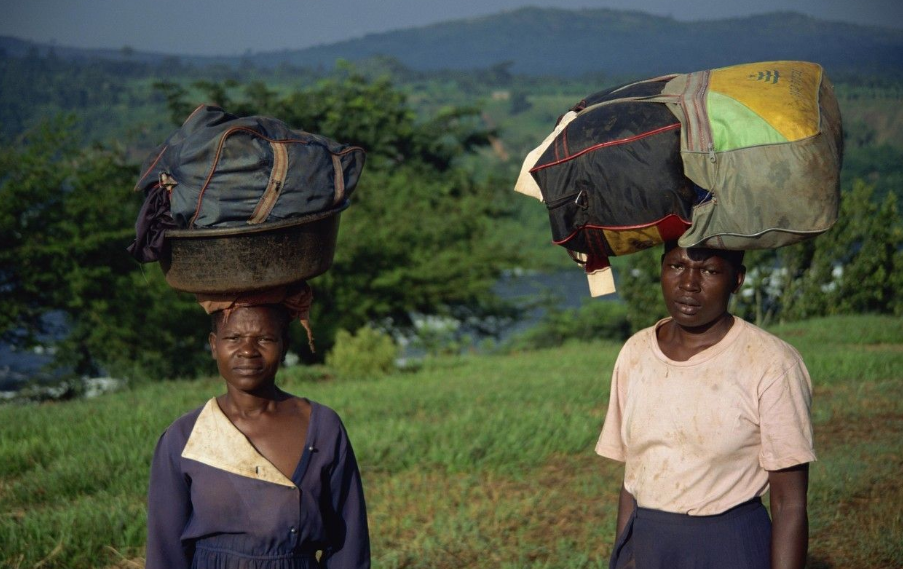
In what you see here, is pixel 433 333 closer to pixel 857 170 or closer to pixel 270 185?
pixel 857 170

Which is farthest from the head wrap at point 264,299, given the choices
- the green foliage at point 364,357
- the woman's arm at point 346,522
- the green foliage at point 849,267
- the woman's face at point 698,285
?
the green foliage at point 849,267

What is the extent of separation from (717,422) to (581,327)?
21.9 m

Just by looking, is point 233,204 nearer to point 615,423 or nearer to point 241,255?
point 241,255

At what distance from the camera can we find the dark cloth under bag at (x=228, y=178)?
2.46 metres

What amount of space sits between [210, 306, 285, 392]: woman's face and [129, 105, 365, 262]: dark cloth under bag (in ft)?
0.95

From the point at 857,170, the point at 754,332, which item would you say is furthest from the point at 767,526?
the point at 857,170

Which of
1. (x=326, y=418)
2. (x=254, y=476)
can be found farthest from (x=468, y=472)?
(x=254, y=476)

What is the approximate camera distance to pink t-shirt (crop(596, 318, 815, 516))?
2.41 metres

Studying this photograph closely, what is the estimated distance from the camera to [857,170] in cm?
2572

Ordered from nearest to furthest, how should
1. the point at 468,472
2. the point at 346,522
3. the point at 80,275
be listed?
the point at 346,522 → the point at 468,472 → the point at 80,275

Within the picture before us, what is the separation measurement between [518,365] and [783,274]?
7439mm

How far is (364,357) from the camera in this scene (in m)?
11.8

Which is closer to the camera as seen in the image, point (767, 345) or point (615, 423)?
point (767, 345)

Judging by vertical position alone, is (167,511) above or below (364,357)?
above
